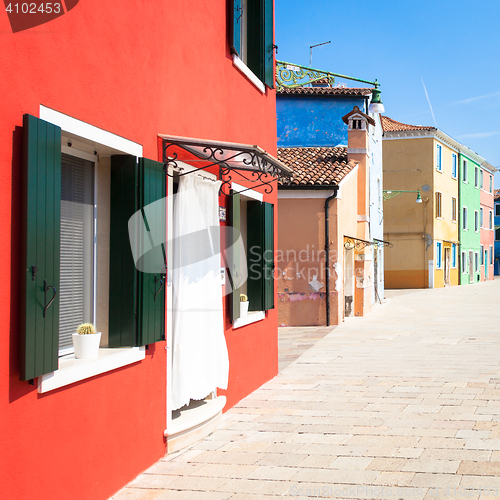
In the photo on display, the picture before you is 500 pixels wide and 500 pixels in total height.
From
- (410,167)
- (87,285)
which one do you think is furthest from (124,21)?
(410,167)

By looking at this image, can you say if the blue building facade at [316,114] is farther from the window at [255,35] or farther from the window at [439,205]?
the window at [439,205]

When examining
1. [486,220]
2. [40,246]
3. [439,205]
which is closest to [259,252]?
[40,246]

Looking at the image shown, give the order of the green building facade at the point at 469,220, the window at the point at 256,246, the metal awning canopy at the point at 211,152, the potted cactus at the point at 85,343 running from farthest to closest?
the green building facade at the point at 469,220 → the window at the point at 256,246 → the metal awning canopy at the point at 211,152 → the potted cactus at the point at 85,343

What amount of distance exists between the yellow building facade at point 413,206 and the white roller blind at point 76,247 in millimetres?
31297

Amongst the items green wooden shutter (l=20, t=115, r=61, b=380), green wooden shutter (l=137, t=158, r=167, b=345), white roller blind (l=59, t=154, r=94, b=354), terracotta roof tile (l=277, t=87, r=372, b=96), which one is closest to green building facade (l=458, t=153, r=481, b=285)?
terracotta roof tile (l=277, t=87, r=372, b=96)

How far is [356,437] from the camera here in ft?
19.4

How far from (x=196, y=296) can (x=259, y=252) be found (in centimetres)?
255

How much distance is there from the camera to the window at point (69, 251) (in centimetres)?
351

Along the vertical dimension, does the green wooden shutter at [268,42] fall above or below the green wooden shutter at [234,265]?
above

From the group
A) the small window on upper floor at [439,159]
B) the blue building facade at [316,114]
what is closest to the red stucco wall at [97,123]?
the blue building facade at [316,114]

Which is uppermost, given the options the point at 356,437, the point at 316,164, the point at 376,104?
the point at 376,104

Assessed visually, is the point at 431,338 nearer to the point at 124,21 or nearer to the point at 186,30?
the point at 186,30

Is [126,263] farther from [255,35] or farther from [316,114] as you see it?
[316,114]

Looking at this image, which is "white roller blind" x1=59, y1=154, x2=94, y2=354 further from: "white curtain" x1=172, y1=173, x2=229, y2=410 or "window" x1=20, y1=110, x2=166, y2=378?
"white curtain" x1=172, y1=173, x2=229, y2=410
